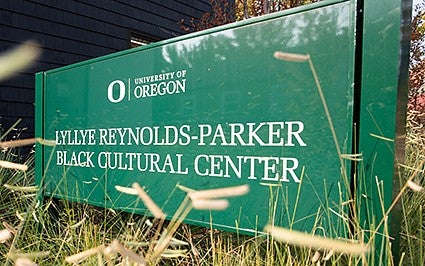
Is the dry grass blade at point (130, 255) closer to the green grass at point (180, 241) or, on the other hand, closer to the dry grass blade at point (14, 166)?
the dry grass blade at point (14, 166)

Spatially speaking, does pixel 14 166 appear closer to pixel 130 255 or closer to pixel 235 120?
pixel 130 255

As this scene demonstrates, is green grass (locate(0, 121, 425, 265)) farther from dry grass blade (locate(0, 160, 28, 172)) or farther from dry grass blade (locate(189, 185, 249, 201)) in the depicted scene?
dry grass blade (locate(189, 185, 249, 201))

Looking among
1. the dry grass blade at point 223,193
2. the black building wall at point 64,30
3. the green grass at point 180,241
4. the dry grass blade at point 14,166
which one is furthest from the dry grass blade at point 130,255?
the black building wall at point 64,30

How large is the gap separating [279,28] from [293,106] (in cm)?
34

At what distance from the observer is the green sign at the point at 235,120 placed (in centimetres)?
145

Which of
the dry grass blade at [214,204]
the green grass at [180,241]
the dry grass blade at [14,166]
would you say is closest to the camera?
the dry grass blade at [214,204]

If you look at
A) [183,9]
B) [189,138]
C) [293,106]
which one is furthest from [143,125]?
[183,9]

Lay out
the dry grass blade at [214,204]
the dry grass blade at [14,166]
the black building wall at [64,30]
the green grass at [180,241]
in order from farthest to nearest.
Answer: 1. the black building wall at [64,30]
2. the green grass at [180,241]
3. the dry grass blade at [14,166]
4. the dry grass blade at [214,204]

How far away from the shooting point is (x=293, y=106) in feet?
5.09

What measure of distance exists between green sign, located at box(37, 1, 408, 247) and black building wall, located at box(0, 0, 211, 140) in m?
3.08

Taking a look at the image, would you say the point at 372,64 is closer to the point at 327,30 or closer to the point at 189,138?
the point at 327,30

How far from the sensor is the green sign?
56.9 inches

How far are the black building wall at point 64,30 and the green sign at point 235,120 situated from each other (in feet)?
10.1

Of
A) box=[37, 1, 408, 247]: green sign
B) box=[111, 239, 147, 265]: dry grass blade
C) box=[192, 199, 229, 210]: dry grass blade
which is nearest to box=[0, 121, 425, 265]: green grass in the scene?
box=[37, 1, 408, 247]: green sign
